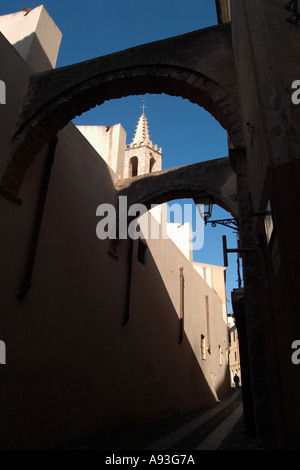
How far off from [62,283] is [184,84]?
4.29m

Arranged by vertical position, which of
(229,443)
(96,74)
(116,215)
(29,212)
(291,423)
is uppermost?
(96,74)

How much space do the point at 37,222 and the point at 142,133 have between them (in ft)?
65.2

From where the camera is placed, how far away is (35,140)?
609cm

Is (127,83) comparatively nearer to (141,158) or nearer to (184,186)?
(184,186)

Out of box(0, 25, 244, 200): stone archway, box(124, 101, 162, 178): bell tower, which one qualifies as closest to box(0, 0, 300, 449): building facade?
box(0, 25, 244, 200): stone archway

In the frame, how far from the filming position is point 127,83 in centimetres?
604

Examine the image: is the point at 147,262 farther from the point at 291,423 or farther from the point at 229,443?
the point at 291,423

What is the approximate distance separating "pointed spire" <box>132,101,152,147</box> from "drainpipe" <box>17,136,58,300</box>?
16.1 m

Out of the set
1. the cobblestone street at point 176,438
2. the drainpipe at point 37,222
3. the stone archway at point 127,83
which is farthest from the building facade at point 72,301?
the cobblestone street at point 176,438

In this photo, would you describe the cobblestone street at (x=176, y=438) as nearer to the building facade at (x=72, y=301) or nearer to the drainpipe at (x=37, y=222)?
the building facade at (x=72, y=301)

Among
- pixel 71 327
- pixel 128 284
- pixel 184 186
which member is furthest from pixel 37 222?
pixel 184 186

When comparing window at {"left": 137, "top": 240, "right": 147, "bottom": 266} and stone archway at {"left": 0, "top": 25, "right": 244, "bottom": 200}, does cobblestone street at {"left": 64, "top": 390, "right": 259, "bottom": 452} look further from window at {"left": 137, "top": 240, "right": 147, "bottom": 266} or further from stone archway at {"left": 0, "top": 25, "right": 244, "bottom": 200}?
stone archway at {"left": 0, "top": 25, "right": 244, "bottom": 200}

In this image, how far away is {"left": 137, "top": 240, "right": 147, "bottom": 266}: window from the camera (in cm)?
1095
